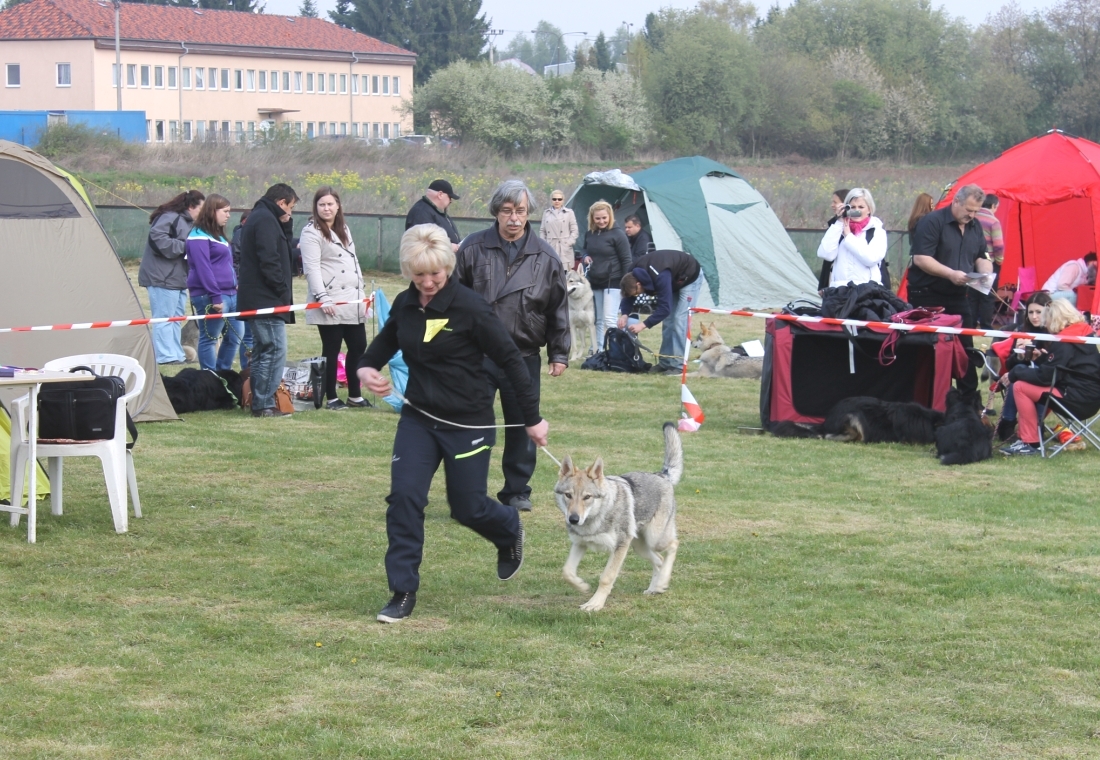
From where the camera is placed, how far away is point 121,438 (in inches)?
250

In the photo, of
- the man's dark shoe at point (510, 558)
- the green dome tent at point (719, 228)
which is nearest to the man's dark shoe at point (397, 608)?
the man's dark shoe at point (510, 558)

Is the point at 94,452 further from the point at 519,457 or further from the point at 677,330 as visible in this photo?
the point at 677,330

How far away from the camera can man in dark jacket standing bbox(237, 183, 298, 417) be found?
944 centimetres

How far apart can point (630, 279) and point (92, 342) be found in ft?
16.7

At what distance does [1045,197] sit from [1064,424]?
3.91 m

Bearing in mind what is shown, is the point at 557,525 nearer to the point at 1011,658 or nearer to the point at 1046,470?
the point at 1011,658

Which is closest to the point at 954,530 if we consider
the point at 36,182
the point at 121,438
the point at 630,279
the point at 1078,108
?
the point at 121,438

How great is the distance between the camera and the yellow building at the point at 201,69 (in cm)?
5888

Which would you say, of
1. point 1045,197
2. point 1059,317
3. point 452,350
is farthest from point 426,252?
point 1045,197

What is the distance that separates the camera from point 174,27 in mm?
63750

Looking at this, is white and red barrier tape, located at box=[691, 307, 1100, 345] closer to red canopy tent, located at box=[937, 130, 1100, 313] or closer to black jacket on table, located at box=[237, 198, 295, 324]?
red canopy tent, located at box=[937, 130, 1100, 313]

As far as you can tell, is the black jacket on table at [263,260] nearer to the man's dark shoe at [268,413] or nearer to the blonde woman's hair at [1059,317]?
the man's dark shoe at [268,413]

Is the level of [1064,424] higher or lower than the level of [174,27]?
lower

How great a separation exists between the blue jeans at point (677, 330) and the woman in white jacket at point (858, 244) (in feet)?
9.19
